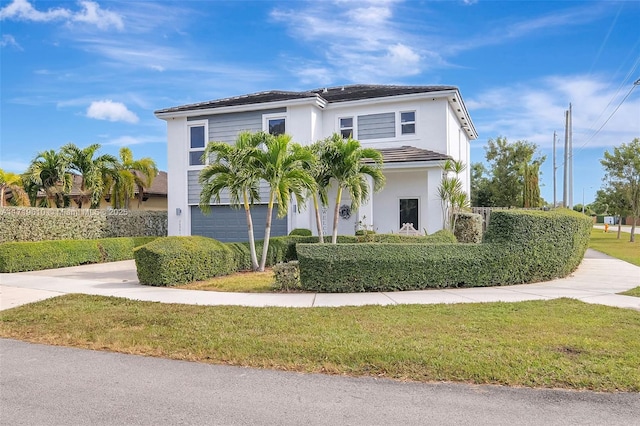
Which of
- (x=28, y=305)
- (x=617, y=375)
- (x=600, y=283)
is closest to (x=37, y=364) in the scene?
(x=28, y=305)

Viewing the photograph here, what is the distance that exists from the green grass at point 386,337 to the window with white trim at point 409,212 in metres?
10.2

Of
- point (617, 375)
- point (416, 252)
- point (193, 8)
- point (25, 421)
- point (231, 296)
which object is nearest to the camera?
point (25, 421)

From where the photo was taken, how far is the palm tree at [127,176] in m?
22.8

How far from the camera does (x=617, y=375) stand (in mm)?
4312

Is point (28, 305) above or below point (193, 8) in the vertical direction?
below

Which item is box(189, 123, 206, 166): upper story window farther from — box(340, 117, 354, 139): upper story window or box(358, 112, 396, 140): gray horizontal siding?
box(358, 112, 396, 140): gray horizontal siding

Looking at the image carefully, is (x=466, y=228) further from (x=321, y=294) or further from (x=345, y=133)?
(x=321, y=294)

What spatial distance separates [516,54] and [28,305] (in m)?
15.8

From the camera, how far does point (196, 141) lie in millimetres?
20156

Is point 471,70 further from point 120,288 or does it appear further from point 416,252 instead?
point 120,288

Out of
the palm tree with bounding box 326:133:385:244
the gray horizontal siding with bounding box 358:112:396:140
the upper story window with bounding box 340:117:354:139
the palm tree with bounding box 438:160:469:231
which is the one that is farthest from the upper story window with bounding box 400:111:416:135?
the palm tree with bounding box 326:133:385:244

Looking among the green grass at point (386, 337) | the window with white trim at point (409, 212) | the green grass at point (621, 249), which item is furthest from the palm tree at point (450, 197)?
the green grass at point (386, 337)

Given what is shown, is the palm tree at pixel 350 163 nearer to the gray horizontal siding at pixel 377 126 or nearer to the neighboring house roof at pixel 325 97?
the gray horizontal siding at pixel 377 126

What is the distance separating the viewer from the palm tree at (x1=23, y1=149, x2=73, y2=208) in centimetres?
1991
